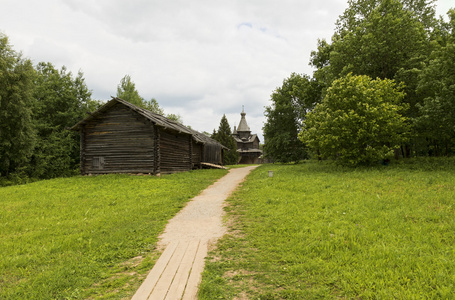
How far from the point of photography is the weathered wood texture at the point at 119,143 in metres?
22.0

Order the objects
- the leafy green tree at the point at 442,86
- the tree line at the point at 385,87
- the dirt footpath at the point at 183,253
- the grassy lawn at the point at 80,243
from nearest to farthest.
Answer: the dirt footpath at the point at 183,253
the grassy lawn at the point at 80,243
the leafy green tree at the point at 442,86
the tree line at the point at 385,87

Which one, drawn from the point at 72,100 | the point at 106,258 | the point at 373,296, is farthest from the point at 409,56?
the point at 72,100

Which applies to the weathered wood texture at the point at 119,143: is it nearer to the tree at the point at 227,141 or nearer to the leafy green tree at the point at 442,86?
the leafy green tree at the point at 442,86

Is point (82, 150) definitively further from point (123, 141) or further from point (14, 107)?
point (14, 107)

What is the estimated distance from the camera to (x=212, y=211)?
927 centimetres

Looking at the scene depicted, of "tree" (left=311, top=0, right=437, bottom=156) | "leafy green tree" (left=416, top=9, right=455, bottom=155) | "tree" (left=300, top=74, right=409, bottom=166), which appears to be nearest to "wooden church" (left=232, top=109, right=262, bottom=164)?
"tree" (left=311, top=0, right=437, bottom=156)

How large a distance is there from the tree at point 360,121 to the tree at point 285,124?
53.1ft

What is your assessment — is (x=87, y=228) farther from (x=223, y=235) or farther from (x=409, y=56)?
(x=409, y=56)

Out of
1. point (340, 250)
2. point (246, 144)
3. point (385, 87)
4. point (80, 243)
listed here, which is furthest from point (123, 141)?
point (246, 144)

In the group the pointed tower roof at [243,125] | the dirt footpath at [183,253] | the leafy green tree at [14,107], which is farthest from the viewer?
the pointed tower roof at [243,125]

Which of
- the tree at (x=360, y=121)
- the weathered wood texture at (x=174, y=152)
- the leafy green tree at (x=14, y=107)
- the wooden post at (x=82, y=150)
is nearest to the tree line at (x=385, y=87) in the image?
the tree at (x=360, y=121)

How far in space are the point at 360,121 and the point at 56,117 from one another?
1599 inches

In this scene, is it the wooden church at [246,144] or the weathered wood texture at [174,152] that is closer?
the weathered wood texture at [174,152]

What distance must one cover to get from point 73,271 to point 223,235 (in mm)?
3490
